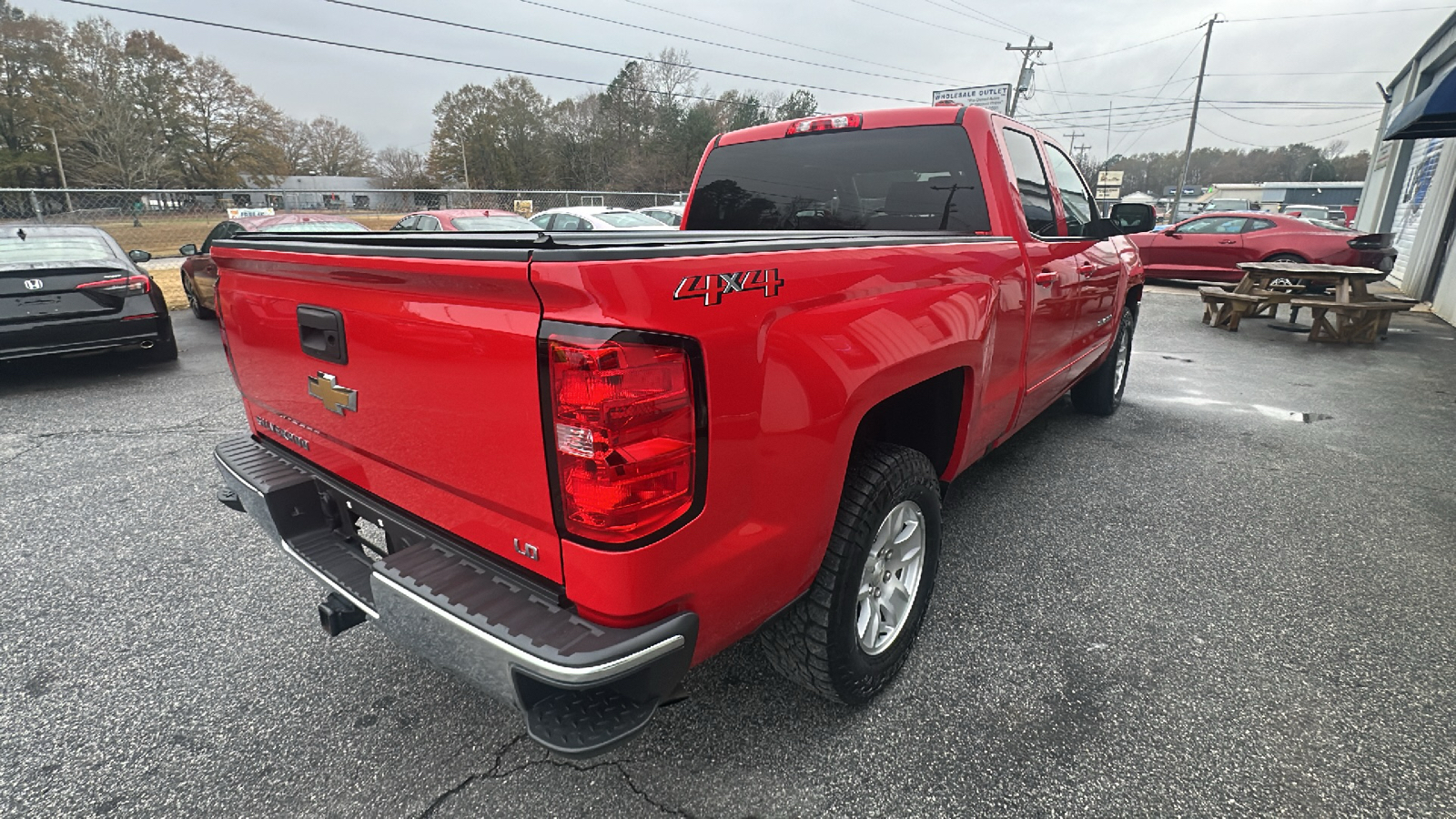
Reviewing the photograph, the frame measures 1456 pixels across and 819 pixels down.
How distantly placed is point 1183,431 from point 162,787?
605 centimetres

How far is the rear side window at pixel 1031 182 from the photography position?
3170 millimetres

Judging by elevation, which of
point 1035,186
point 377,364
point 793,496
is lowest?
point 793,496

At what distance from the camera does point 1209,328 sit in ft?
32.5

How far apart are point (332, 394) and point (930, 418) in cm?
200

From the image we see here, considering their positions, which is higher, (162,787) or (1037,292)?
(1037,292)

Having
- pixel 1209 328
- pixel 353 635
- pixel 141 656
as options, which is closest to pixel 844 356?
pixel 353 635

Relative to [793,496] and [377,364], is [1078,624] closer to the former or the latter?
[793,496]

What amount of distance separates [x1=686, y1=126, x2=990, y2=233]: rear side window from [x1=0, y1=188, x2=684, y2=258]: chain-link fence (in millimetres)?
14366

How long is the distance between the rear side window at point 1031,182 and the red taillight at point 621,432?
2.37m

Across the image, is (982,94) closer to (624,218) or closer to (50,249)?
(624,218)

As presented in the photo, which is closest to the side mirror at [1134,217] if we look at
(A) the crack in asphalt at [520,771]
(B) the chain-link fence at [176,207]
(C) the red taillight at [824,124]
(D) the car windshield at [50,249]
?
(C) the red taillight at [824,124]

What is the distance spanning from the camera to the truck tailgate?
1.44 m

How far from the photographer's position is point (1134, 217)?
4.11m

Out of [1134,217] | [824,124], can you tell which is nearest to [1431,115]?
[1134,217]
